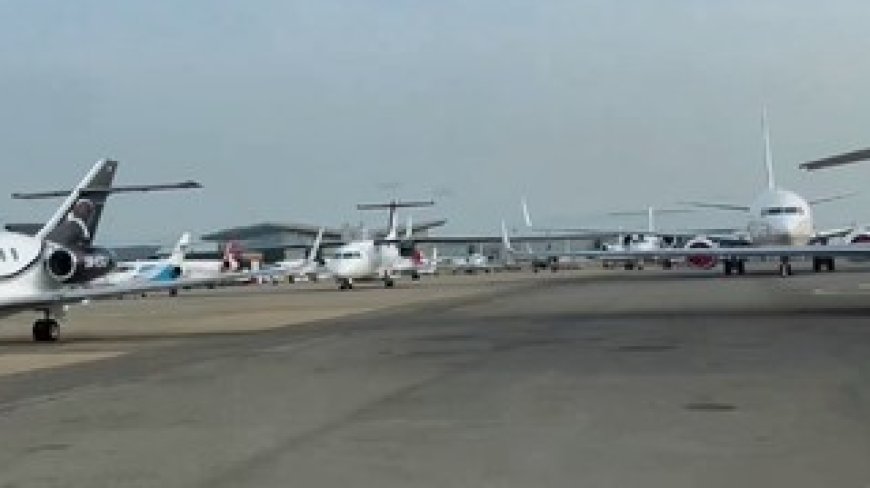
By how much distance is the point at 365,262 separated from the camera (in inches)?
2790

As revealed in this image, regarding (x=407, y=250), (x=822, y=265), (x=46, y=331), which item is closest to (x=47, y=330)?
(x=46, y=331)

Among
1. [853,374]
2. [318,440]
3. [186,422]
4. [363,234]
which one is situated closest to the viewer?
[318,440]

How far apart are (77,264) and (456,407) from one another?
19.0 meters

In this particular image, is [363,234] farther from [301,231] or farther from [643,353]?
[301,231]

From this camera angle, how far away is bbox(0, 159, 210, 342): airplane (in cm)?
2648

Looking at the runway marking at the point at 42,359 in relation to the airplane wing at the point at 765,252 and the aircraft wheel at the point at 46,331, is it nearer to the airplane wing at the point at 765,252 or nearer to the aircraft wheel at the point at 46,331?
the aircraft wheel at the point at 46,331

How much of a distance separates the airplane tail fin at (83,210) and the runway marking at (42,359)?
273 inches

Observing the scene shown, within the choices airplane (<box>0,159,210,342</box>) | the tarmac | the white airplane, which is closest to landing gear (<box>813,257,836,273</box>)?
the white airplane

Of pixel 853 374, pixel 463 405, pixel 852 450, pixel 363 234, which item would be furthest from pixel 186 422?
pixel 363 234

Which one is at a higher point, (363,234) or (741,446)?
(363,234)

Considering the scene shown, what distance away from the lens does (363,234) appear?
279 feet

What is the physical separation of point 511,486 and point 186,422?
467 cm

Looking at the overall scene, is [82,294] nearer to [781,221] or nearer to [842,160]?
[842,160]

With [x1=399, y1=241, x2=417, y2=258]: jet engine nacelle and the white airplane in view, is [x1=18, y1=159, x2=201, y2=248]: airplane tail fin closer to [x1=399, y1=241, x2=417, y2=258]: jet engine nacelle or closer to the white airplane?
the white airplane
